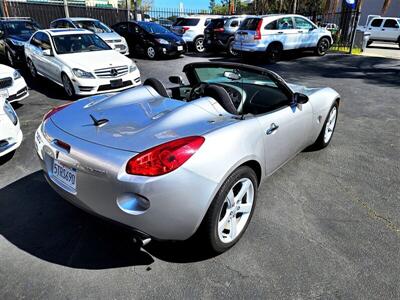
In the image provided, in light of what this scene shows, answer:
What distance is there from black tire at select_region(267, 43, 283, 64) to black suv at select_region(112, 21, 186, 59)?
11.1 ft

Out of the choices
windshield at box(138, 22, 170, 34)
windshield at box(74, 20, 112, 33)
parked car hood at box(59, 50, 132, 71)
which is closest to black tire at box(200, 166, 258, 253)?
parked car hood at box(59, 50, 132, 71)

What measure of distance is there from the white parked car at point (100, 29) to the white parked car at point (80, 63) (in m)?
3.50

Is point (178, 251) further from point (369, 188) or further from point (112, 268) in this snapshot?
point (369, 188)

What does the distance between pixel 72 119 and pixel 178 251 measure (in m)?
1.41

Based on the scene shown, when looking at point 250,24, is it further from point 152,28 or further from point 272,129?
point 272,129

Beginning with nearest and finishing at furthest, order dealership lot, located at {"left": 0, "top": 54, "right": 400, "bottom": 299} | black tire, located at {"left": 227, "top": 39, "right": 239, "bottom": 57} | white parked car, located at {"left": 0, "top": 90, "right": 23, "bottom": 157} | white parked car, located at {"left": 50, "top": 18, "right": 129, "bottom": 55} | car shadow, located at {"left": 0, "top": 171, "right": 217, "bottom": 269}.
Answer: dealership lot, located at {"left": 0, "top": 54, "right": 400, "bottom": 299}, car shadow, located at {"left": 0, "top": 171, "right": 217, "bottom": 269}, white parked car, located at {"left": 0, "top": 90, "right": 23, "bottom": 157}, white parked car, located at {"left": 50, "top": 18, "right": 129, "bottom": 55}, black tire, located at {"left": 227, "top": 39, "right": 239, "bottom": 57}

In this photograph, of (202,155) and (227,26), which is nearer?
(202,155)

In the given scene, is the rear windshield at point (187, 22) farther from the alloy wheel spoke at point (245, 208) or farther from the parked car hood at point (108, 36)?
the alloy wheel spoke at point (245, 208)

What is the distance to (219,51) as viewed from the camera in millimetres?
14805

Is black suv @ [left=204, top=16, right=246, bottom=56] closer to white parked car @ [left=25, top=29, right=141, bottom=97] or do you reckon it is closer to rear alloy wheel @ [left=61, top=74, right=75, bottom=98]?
white parked car @ [left=25, top=29, right=141, bottom=97]

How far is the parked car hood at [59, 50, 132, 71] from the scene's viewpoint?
7.05m

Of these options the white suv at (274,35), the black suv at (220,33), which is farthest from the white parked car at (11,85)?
the black suv at (220,33)

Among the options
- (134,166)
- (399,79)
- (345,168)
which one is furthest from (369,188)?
(399,79)

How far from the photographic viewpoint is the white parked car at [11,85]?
18.9ft
